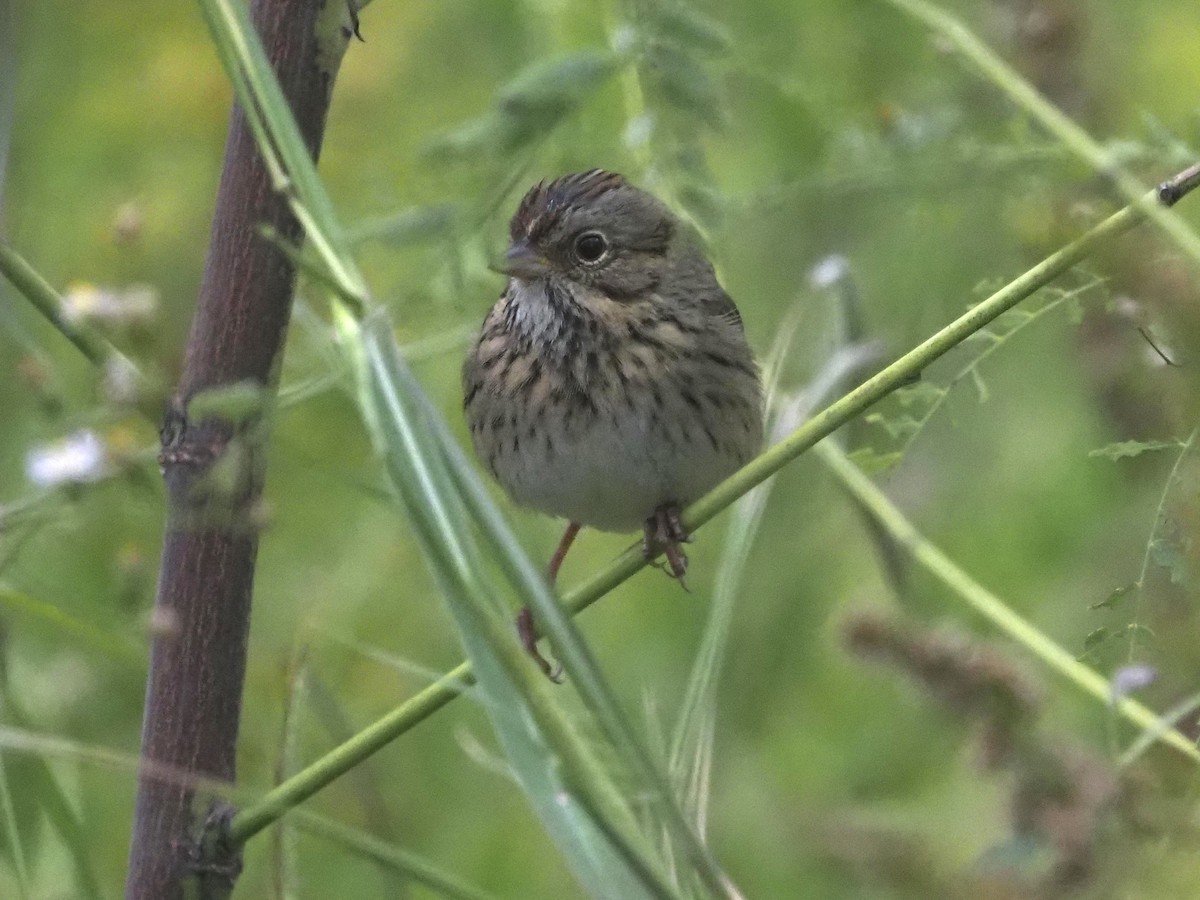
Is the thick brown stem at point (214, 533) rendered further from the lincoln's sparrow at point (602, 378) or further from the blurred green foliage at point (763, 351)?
the lincoln's sparrow at point (602, 378)

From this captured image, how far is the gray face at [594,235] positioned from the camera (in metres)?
2.82

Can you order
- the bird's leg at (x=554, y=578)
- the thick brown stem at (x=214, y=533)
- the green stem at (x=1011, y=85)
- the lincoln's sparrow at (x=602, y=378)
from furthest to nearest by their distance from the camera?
the lincoln's sparrow at (x=602, y=378) < the bird's leg at (x=554, y=578) < the green stem at (x=1011, y=85) < the thick brown stem at (x=214, y=533)

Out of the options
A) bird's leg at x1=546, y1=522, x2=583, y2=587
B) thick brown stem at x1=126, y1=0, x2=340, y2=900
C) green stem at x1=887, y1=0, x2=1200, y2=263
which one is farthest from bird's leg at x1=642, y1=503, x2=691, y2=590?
thick brown stem at x1=126, y1=0, x2=340, y2=900

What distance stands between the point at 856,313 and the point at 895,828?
100 centimetres

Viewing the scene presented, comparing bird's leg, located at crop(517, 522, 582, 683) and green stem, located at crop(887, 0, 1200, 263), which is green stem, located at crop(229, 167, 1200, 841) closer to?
green stem, located at crop(887, 0, 1200, 263)

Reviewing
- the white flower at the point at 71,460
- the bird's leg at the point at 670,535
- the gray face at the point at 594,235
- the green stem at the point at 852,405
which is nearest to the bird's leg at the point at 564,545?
the bird's leg at the point at 670,535

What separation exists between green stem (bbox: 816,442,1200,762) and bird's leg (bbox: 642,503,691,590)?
391mm

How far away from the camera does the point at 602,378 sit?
2.79 metres

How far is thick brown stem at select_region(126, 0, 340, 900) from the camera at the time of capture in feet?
5.08

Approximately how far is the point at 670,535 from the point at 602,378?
288 mm

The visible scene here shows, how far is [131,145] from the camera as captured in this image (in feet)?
11.5

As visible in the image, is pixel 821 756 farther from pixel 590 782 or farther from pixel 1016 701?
pixel 590 782

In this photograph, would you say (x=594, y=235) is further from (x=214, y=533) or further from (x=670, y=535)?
(x=214, y=533)

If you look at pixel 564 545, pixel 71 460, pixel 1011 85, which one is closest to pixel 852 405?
pixel 71 460
